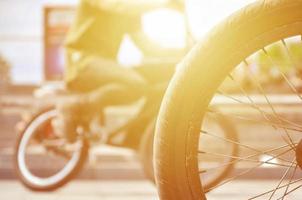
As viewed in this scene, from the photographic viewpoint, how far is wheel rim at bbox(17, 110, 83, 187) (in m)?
4.46

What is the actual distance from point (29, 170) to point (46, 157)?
0.55ft

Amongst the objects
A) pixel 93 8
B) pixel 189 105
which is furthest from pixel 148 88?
pixel 189 105

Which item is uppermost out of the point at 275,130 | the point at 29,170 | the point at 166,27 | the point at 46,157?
the point at 166,27

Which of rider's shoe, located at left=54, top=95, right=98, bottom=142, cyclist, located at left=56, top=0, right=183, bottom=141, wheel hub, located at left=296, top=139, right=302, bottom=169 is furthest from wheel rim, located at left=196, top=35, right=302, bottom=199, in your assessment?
rider's shoe, located at left=54, top=95, right=98, bottom=142

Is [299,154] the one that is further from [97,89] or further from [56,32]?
[56,32]

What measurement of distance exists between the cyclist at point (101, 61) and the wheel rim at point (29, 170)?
0.19 meters

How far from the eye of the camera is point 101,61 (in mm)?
4062

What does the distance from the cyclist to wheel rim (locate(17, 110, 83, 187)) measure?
0.19m

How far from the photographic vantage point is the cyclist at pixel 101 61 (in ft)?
12.8

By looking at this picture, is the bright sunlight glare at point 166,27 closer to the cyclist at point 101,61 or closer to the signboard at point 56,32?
the cyclist at point 101,61

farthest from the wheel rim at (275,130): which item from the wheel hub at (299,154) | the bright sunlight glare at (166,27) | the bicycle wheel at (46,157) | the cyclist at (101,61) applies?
the bicycle wheel at (46,157)

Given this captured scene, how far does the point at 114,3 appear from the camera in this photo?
12.3ft

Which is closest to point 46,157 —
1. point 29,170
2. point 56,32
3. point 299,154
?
point 29,170

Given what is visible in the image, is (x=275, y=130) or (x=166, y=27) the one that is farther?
(x=166, y=27)
